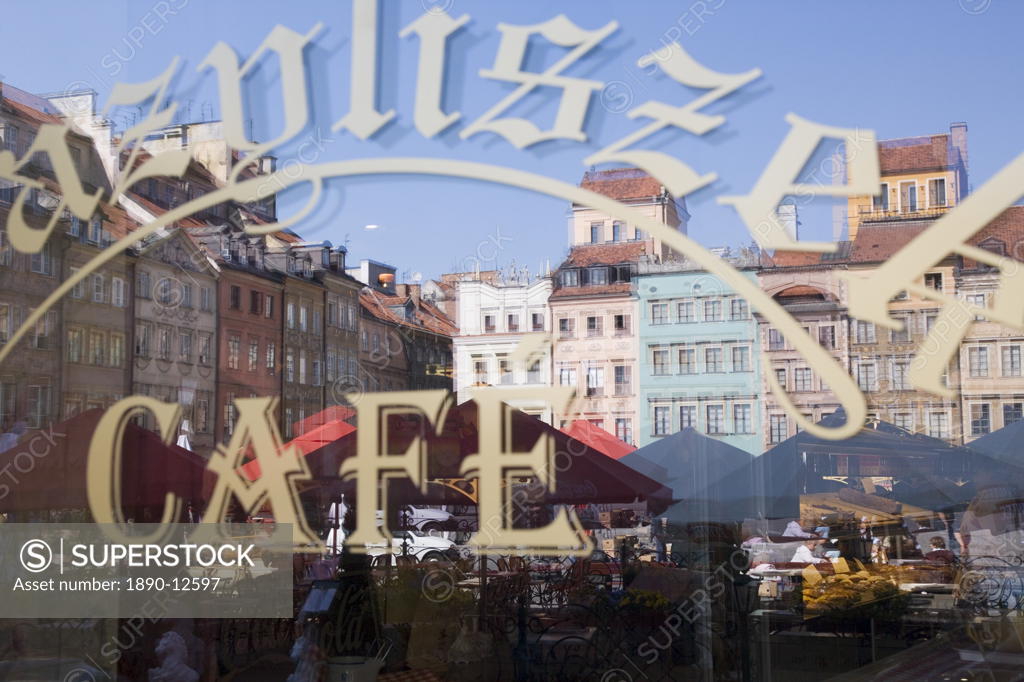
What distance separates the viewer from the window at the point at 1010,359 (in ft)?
13.3

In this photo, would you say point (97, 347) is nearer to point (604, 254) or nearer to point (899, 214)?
point (604, 254)

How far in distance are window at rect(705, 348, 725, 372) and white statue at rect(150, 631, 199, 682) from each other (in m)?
2.63

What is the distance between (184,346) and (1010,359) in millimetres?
3652

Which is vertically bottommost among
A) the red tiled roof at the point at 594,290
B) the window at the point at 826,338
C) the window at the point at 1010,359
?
the window at the point at 1010,359

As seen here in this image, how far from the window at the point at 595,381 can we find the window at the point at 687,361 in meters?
0.33

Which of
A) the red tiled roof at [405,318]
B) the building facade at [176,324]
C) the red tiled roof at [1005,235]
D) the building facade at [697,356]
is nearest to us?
the red tiled roof at [1005,235]

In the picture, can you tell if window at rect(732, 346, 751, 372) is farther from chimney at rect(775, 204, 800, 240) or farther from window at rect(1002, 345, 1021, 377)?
window at rect(1002, 345, 1021, 377)

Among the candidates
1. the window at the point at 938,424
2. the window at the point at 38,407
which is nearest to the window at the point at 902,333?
the window at the point at 938,424

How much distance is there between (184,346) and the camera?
5492mm

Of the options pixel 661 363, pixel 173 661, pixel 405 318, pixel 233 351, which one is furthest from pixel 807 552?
pixel 173 661

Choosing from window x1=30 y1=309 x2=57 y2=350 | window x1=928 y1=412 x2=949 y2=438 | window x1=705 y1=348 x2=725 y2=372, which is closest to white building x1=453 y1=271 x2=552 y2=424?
window x1=705 y1=348 x2=725 y2=372

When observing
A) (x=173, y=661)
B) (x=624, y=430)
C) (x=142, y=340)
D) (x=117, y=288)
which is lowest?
(x=173, y=661)

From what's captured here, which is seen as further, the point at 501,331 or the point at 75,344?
the point at 75,344

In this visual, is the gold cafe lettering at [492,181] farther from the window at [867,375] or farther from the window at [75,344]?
the window at [75,344]
